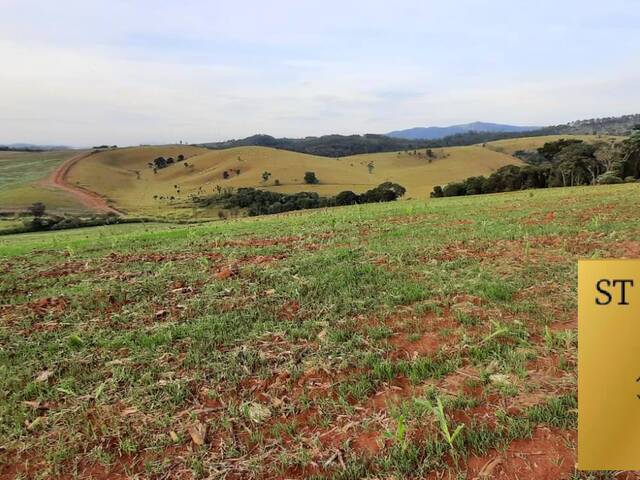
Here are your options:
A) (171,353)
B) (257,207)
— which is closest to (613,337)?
(171,353)

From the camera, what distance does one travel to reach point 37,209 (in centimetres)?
6931

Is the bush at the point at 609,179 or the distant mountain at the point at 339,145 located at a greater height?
the distant mountain at the point at 339,145

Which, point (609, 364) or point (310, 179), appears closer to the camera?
point (609, 364)

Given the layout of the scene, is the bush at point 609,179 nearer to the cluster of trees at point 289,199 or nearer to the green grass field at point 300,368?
the cluster of trees at point 289,199

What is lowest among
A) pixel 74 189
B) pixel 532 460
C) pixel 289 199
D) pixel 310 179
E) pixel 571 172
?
pixel 289 199

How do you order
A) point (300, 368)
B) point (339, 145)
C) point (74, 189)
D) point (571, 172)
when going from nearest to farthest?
point (300, 368), point (571, 172), point (74, 189), point (339, 145)

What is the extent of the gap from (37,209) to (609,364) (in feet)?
266

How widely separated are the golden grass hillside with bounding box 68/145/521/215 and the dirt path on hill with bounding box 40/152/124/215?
1964mm

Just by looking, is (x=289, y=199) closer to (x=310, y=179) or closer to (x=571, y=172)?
(x=310, y=179)

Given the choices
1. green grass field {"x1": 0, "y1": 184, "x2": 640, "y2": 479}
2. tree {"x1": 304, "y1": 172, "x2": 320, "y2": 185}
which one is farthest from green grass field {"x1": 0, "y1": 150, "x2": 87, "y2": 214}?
green grass field {"x1": 0, "y1": 184, "x2": 640, "y2": 479}

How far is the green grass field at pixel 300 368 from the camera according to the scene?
10.9ft

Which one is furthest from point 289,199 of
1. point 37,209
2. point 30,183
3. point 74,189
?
point 30,183

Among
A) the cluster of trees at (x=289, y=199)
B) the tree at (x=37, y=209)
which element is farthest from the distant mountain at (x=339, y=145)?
the tree at (x=37, y=209)

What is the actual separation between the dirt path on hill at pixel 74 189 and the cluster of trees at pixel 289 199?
16452mm
